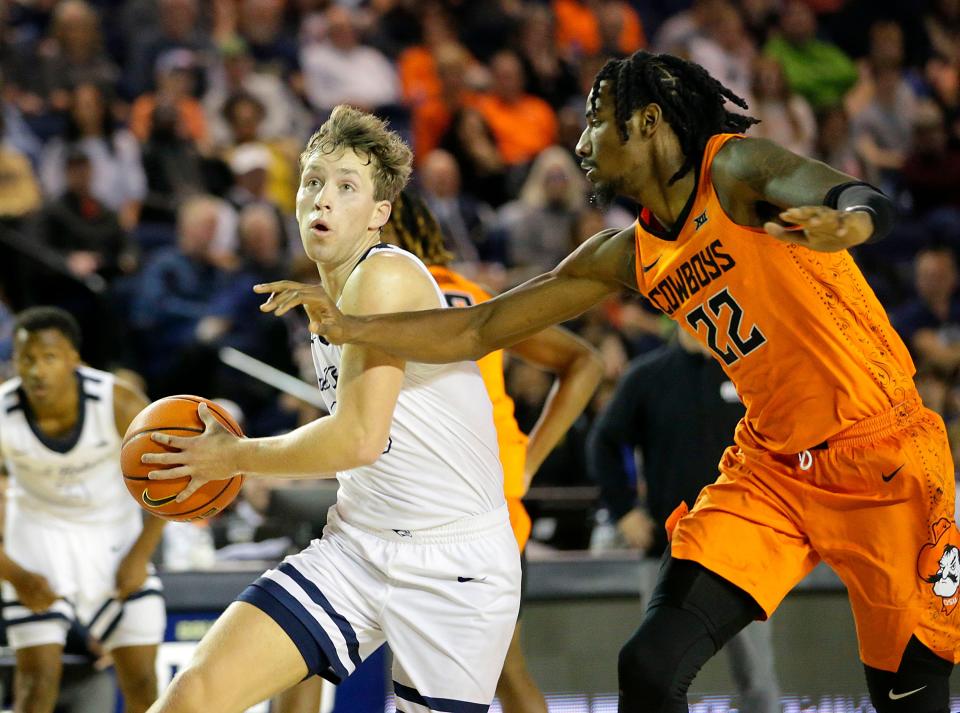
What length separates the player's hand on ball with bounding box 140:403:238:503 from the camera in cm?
351

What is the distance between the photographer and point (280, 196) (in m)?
10.4

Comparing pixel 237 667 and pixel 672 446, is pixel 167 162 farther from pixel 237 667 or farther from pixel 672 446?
pixel 237 667

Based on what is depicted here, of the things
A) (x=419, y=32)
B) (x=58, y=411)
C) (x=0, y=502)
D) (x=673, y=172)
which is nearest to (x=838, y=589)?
(x=673, y=172)

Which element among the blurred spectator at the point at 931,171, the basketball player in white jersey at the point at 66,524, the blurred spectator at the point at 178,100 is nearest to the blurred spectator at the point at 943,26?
the blurred spectator at the point at 931,171

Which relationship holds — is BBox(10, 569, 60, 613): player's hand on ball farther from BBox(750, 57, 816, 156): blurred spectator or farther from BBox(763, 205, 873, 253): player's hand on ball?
BBox(750, 57, 816, 156): blurred spectator

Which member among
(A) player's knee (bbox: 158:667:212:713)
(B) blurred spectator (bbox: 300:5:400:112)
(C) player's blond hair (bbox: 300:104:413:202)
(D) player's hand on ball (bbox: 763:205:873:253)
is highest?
(B) blurred spectator (bbox: 300:5:400:112)

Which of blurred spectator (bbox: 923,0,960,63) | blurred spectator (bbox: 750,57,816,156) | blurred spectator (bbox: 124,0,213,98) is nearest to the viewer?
blurred spectator (bbox: 124,0,213,98)

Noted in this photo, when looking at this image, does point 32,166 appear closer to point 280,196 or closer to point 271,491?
point 280,196

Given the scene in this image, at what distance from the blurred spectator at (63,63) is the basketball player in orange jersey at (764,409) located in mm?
7448

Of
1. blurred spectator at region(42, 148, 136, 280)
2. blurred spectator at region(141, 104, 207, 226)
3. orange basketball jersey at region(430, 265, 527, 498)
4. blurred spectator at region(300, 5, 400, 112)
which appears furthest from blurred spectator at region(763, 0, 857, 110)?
orange basketball jersey at region(430, 265, 527, 498)

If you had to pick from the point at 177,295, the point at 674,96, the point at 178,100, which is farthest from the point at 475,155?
the point at 674,96

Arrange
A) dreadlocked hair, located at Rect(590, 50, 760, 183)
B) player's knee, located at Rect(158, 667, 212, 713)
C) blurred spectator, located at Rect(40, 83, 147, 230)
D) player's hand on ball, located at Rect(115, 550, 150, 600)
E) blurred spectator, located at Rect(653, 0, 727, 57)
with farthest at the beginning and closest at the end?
blurred spectator, located at Rect(653, 0, 727, 57)
blurred spectator, located at Rect(40, 83, 147, 230)
player's hand on ball, located at Rect(115, 550, 150, 600)
dreadlocked hair, located at Rect(590, 50, 760, 183)
player's knee, located at Rect(158, 667, 212, 713)

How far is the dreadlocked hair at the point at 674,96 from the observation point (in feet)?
12.4

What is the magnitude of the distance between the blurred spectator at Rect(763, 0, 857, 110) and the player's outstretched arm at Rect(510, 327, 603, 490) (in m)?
8.00
